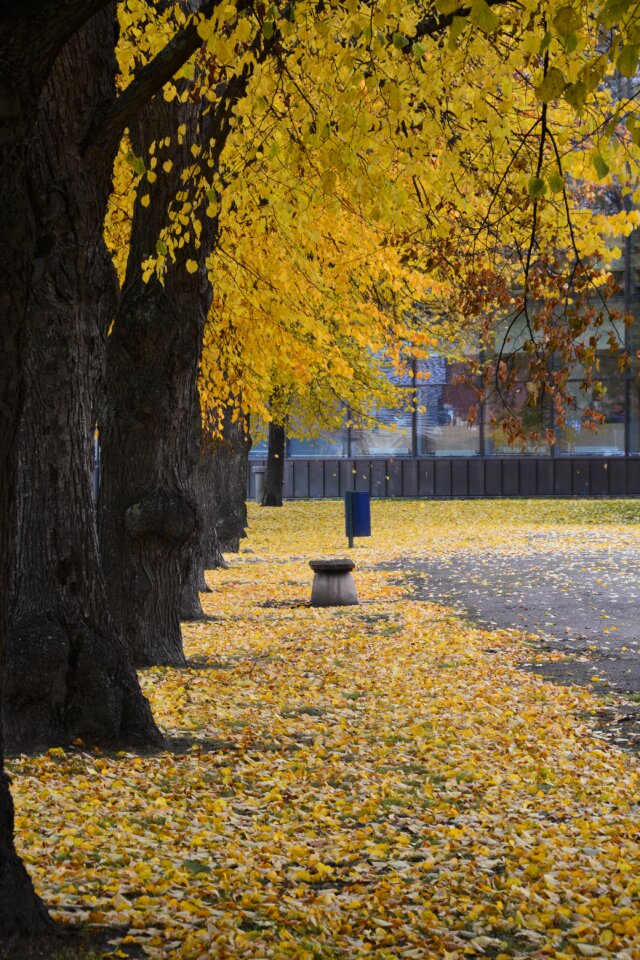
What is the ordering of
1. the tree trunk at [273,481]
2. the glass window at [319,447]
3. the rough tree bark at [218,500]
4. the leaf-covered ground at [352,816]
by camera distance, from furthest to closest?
the glass window at [319,447] → the tree trunk at [273,481] → the rough tree bark at [218,500] → the leaf-covered ground at [352,816]

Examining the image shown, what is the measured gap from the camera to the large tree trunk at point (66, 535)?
7.36 metres

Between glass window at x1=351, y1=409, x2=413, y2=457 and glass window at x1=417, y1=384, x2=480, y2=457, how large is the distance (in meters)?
0.39

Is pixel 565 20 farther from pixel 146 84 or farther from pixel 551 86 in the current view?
pixel 146 84

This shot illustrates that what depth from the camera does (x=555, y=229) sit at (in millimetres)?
9312

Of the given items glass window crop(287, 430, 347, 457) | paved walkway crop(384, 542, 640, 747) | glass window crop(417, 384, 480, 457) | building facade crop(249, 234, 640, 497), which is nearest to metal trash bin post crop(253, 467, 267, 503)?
building facade crop(249, 234, 640, 497)

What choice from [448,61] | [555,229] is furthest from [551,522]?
[448,61]

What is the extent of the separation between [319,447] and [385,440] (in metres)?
2.20

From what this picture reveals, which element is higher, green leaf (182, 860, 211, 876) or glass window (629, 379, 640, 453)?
glass window (629, 379, 640, 453)

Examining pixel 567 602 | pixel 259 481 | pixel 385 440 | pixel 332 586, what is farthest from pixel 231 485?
pixel 385 440

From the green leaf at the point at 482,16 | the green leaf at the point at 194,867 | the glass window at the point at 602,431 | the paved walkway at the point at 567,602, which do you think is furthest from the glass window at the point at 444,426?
the green leaf at the point at 482,16

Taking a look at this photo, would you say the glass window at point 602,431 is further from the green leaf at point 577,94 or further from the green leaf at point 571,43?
the green leaf at point 577,94

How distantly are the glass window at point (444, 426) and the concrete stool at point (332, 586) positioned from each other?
2536 centimetres

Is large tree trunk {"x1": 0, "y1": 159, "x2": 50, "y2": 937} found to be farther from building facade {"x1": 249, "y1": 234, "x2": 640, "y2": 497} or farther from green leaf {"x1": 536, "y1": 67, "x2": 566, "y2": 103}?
building facade {"x1": 249, "y1": 234, "x2": 640, "y2": 497}

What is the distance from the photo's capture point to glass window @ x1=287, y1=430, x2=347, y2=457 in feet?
136
